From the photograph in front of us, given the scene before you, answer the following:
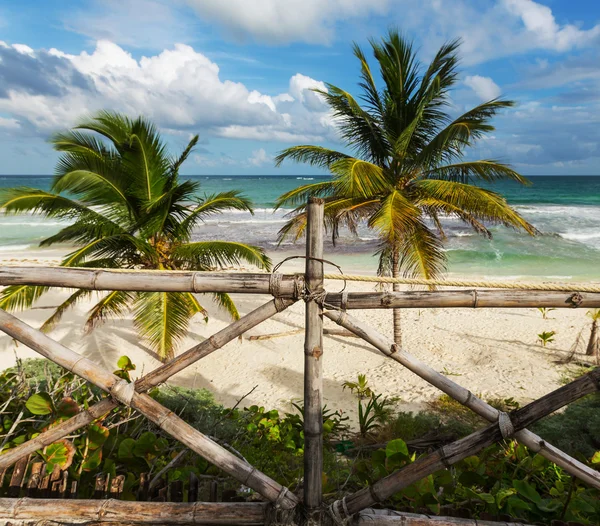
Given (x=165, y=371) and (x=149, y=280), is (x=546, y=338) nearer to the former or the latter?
(x=165, y=371)

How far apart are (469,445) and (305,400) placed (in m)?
0.79

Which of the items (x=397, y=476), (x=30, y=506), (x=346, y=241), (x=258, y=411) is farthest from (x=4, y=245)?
(x=397, y=476)

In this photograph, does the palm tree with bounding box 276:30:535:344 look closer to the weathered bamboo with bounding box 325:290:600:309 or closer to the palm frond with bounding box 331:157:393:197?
the palm frond with bounding box 331:157:393:197

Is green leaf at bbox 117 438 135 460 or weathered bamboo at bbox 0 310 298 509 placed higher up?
weathered bamboo at bbox 0 310 298 509

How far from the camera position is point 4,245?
2028cm

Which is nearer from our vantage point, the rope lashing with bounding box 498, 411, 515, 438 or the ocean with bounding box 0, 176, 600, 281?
the rope lashing with bounding box 498, 411, 515, 438

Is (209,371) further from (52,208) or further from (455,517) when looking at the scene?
(455,517)

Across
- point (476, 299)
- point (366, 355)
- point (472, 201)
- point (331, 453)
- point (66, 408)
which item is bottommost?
point (366, 355)

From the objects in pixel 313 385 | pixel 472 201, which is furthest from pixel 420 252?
pixel 313 385

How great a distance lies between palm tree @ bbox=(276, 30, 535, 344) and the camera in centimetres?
667

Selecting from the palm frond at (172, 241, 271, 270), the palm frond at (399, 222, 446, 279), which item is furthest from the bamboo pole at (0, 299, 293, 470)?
the palm frond at (399, 222, 446, 279)

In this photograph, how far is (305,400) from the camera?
7.02 feet

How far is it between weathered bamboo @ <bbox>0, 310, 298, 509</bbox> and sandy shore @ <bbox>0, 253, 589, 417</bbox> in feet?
13.1

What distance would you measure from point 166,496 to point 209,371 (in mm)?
5103
